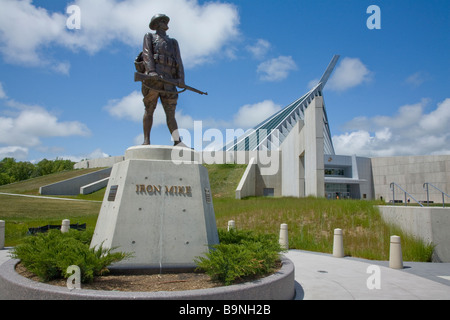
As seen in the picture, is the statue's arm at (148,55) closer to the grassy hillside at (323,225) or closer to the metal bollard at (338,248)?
the metal bollard at (338,248)

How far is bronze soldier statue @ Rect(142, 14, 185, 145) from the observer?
679 cm

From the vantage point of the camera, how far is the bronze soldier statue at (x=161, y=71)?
679 cm

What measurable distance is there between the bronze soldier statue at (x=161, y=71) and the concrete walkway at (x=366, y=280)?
12.8 feet

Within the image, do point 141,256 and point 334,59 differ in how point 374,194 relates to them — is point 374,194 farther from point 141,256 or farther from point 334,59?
point 141,256

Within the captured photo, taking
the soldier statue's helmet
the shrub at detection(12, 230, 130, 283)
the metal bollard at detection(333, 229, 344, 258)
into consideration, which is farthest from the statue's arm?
the metal bollard at detection(333, 229, 344, 258)

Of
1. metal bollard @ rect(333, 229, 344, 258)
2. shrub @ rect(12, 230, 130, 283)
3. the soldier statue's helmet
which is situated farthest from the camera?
metal bollard @ rect(333, 229, 344, 258)

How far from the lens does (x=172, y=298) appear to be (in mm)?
3609

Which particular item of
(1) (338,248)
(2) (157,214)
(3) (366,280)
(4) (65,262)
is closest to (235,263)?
(2) (157,214)

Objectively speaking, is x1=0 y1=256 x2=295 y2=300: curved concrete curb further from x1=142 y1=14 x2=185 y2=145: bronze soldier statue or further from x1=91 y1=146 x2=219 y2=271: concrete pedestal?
x1=142 y1=14 x2=185 y2=145: bronze soldier statue

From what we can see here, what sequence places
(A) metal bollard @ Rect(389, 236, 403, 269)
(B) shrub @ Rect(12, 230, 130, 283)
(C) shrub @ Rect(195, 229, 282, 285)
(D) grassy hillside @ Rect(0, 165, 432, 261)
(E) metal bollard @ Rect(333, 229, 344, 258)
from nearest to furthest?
1. (B) shrub @ Rect(12, 230, 130, 283)
2. (C) shrub @ Rect(195, 229, 282, 285)
3. (A) metal bollard @ Rect(389, 236, 403, 269)
4. (E) metal bollard @ Rect(333, 229, 344, 258)
5. (D) grassy hillside @ Rect(0, 165, 432, 261)

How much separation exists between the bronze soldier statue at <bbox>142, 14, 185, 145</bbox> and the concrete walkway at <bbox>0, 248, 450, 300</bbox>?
12.8 ft

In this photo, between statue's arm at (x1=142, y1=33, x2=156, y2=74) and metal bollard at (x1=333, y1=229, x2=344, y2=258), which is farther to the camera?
metal bollard at (x1=333, y1=229, x2=344, y2=258)

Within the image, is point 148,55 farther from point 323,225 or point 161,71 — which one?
point 323,225

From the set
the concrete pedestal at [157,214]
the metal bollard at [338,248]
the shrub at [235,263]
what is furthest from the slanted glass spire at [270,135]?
the shrub at [235,263]
